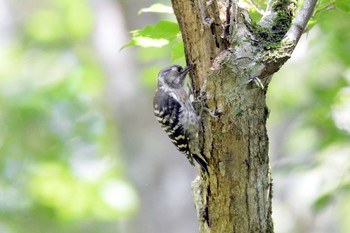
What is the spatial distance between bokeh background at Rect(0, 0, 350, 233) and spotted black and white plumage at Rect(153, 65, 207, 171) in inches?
60.6

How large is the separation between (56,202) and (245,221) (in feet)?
25.3

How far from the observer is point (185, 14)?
11.0 feet

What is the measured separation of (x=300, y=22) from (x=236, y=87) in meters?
0.46

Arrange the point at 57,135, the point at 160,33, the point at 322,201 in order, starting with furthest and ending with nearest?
the point at 57,135, the point at 322,201, the point at 160,33

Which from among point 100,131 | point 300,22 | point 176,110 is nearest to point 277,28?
point 300,22

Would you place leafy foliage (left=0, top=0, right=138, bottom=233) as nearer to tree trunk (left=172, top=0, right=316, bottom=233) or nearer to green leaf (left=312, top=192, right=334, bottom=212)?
green leaf (left=312, top=192, right=334, bottom=212)

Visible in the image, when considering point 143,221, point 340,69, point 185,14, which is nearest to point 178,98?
point 185,14

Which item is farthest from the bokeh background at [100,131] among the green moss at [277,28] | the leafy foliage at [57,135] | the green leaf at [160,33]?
the green moss at [277,28]

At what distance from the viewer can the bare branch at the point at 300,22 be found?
128 inches

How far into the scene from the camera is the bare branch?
3262 millimetres

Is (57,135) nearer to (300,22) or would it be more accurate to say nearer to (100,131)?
(100,131)

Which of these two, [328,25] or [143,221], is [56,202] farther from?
[328,25]

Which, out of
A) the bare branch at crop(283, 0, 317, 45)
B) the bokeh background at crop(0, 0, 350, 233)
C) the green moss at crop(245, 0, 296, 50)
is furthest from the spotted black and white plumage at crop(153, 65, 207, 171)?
the bokeh background at crop(0, 0, 350, 233)

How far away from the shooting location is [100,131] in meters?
11.6
